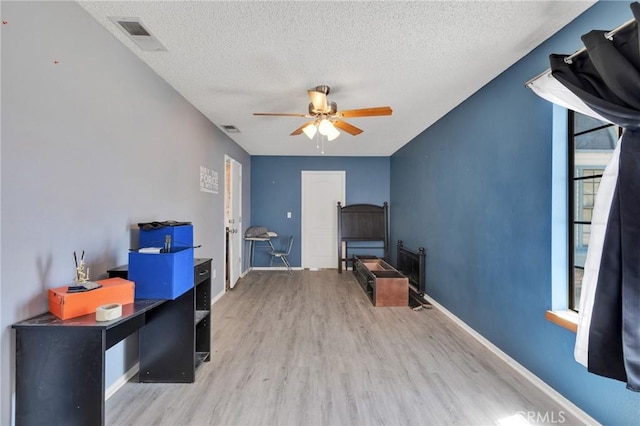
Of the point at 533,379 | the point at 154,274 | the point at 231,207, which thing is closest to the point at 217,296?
the point at 231,207

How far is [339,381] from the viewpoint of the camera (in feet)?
6.34

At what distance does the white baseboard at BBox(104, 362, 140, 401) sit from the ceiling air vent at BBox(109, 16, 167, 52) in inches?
92.0

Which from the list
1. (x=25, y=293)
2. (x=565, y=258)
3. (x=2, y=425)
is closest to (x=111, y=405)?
(x=2, y=425)

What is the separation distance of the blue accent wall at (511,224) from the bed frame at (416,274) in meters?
0.35

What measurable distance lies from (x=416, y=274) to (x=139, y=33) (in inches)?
160

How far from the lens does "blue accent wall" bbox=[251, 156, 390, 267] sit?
555cm

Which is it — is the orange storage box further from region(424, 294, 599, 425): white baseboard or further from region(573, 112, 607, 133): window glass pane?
region(573, 112, 607, 133): window glass pane

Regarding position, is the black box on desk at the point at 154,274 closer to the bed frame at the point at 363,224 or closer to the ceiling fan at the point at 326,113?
the ceiling fan at the point at 326,113

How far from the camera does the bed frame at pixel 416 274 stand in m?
3.51

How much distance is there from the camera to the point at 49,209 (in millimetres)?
1364

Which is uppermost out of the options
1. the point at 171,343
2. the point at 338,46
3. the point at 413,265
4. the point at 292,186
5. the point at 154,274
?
the point at 338,46

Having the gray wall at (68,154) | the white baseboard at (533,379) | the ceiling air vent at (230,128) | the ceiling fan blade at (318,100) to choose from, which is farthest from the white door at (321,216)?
the gray wall at (68,154)

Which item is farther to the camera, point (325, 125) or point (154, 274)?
point (325, 125)

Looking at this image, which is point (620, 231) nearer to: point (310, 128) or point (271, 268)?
point (310, 128)
